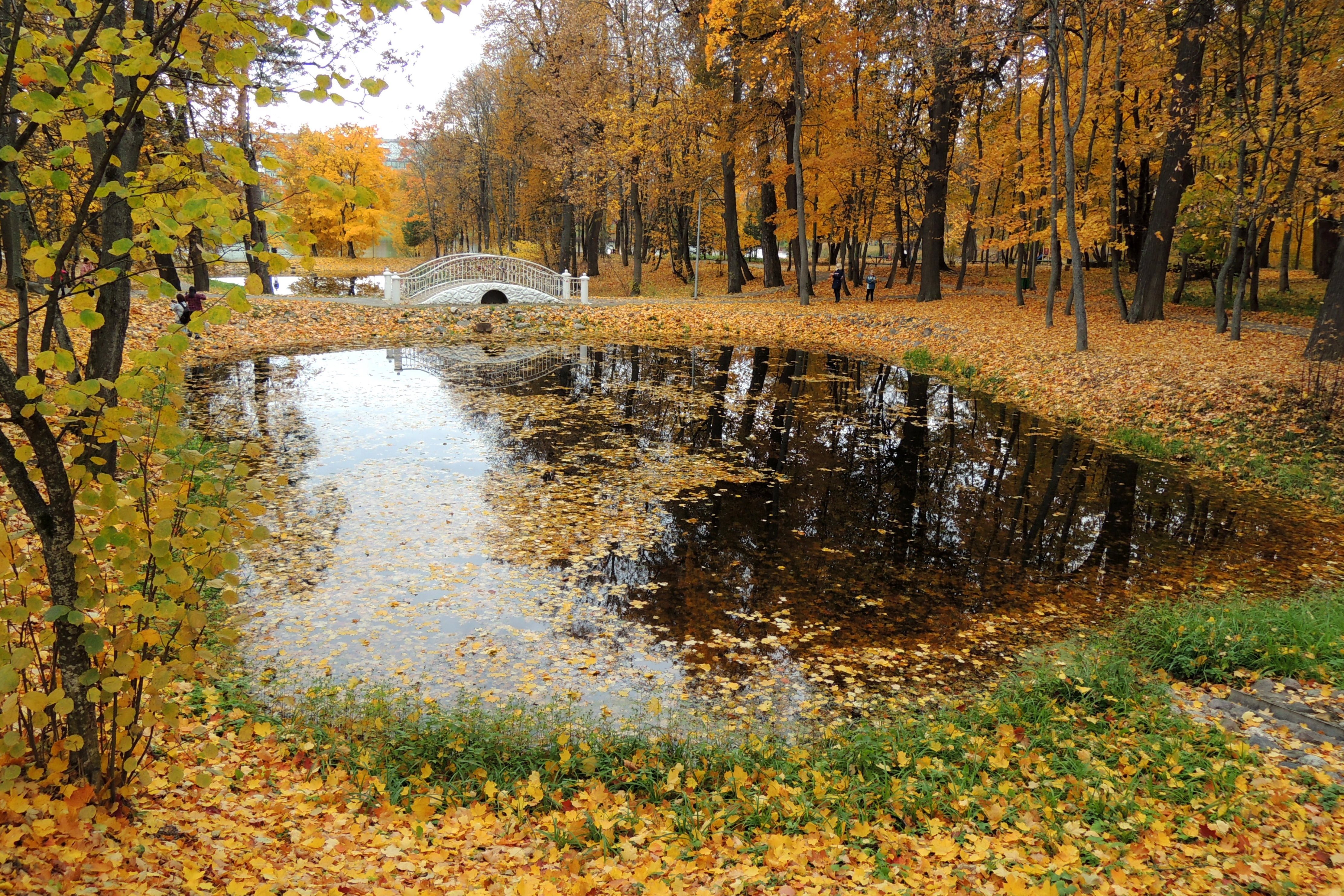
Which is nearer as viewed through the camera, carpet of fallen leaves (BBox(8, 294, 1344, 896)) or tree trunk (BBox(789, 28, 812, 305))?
carpet of fallen leaves (BBox(8, 294, 1344, 896))

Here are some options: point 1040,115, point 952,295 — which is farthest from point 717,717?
point 952,295

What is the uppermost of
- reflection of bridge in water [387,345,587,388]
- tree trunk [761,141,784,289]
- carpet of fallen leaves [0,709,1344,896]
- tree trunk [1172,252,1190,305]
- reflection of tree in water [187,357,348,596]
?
tree trunk [761,141,784,289]

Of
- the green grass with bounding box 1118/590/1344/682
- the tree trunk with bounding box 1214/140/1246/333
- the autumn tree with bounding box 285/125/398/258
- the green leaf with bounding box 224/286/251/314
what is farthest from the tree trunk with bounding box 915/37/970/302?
the autumn tree with bounding box 285/125/398/258

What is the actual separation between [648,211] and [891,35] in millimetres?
14190

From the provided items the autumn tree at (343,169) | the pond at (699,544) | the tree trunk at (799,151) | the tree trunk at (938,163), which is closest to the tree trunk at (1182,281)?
the tree trunk at (938,163)

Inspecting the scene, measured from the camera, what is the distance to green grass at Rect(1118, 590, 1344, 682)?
5.59 meters

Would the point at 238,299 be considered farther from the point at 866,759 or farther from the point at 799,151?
the point at 799,151

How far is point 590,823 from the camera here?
409 cm

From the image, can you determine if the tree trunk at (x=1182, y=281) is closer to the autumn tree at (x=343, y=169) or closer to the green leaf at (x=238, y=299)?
the green leaf at (x=238, y=299)

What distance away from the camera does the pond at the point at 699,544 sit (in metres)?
5.99

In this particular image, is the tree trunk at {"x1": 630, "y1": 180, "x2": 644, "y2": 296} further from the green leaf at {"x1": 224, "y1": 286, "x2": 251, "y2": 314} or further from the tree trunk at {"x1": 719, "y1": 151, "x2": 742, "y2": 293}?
the green leaf at {"x1": 224, "y1": 286, "x2": 251, "y2": 314}

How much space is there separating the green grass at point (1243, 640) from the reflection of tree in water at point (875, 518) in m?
0.85

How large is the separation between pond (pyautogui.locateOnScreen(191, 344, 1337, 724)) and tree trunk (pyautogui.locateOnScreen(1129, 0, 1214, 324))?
8.73 m

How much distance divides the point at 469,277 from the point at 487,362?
29.0ft
